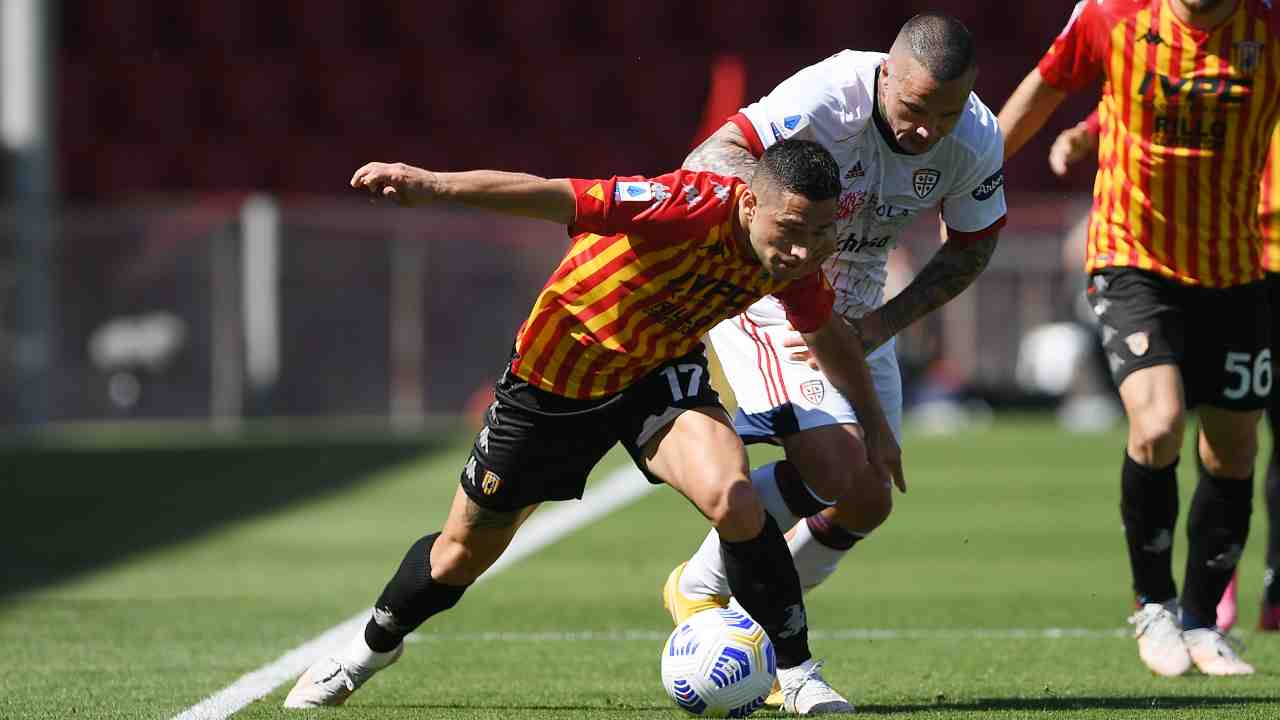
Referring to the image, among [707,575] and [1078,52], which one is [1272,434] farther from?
[707,575]

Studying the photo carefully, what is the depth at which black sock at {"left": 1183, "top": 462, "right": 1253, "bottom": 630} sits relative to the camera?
6312 millimetres

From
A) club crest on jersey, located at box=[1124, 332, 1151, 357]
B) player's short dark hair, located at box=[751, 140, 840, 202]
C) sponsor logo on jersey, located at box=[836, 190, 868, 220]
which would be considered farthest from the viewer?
club crest on jersey, located at box=[1124, 332, 1151, 357]

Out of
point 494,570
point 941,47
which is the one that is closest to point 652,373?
point 941,47

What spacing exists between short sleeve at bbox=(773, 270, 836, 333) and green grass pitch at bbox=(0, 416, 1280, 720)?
3.30ft

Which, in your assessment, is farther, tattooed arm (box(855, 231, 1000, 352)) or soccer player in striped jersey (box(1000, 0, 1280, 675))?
soccer player in striped jersey (box(1000, 0, 1280, 675))

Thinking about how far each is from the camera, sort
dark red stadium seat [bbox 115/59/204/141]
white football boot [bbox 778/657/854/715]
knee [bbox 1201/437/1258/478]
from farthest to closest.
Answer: dark red stadium seat [bbox 115/59/204/141], knee [bbox 1201/437/1258/478], white football boot [bbox 778/657/854/715]

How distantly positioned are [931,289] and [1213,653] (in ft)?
4.57

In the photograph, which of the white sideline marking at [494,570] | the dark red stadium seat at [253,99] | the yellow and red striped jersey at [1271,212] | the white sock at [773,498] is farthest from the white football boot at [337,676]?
the dark red stadium seat at [253,99]

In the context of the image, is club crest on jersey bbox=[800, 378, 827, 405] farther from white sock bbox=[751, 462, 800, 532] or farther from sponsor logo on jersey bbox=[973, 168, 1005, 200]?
sponsor logo on jersey bbox=[973, 168, 1005, 200]

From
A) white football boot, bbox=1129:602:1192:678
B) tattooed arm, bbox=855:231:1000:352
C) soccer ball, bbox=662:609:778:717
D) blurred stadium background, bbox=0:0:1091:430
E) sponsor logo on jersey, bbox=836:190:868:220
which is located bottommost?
blurred stadium background, bbox=0:0:1091:430

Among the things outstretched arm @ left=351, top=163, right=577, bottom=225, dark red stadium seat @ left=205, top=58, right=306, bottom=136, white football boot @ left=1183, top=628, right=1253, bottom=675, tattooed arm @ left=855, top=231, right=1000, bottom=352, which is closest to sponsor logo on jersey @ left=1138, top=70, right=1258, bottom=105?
tattooed arm @ left=855, top=231, right=1000, bottom=352

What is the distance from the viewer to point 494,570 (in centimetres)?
924

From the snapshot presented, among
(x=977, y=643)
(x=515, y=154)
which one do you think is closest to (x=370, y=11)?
(x=515, y=154)

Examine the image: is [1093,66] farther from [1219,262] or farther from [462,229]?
[462,229]
